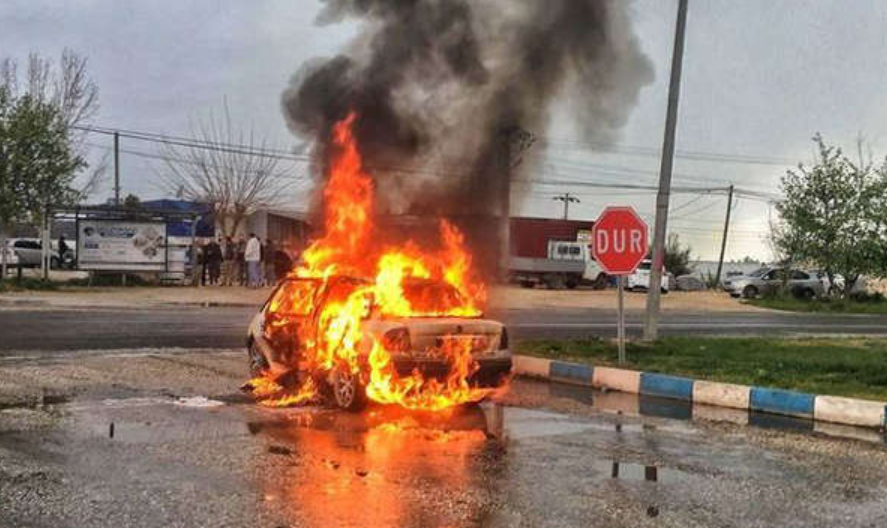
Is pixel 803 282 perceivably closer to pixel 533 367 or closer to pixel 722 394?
pixel 533 367

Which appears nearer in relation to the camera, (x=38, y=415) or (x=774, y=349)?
(x=38, y=415)

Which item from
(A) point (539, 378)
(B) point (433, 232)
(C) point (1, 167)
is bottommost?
(A) point (539, 378)

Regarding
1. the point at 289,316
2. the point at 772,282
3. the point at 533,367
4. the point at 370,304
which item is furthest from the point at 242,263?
the point at 772,282

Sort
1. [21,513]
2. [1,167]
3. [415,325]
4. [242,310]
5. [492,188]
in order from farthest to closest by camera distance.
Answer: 1. [1,167]
2. [242,310]
3. [492,188]
4. [415,325]
5. [21,513]

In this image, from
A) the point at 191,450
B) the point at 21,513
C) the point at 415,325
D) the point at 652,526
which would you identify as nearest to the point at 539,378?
the point at 415,325

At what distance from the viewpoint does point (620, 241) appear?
1192 cm

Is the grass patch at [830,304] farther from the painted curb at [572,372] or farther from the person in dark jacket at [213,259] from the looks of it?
the painted curb at [572,372]

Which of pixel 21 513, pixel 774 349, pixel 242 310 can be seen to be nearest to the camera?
pixel 21 513

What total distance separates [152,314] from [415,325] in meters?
12.7

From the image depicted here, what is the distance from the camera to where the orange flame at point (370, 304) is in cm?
853

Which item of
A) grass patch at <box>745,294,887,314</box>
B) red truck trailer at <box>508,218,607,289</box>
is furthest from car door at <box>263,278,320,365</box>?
Answer: red truck trailer at <box>508,218,607,289</box>

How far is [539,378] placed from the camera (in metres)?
12.0

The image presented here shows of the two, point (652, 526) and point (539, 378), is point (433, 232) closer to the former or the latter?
point (539, 378)

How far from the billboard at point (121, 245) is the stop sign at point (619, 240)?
19.7 metres
